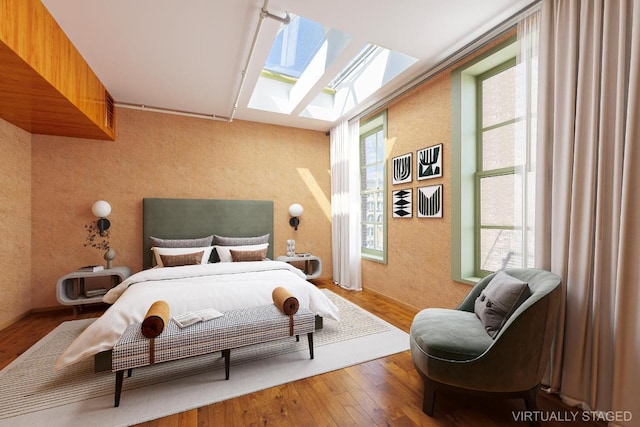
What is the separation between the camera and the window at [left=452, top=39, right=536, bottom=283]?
9.05 ft

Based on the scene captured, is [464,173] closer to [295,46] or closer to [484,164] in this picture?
[484,164]

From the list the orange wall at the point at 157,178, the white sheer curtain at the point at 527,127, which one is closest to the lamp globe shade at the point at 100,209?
the orange wall at the point at 157,178

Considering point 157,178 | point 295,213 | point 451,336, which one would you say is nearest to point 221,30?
point 157,178

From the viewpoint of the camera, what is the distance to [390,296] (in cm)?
406

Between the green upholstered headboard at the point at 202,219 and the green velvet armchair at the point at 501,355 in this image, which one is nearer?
the green velvet armchair at the point at 501,355

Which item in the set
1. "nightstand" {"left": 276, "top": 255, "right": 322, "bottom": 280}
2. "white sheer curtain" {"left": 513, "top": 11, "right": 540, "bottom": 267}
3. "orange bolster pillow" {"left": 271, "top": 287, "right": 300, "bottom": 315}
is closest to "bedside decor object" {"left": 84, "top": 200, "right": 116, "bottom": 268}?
"nightstand" {"left": 276, "top": 255, "right": 322, "bottom": 280}

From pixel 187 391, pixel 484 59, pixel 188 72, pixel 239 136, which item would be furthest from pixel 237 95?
pixel 187 391

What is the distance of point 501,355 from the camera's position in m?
1.55

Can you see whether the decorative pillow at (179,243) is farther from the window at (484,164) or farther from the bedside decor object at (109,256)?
the window at (484,164)

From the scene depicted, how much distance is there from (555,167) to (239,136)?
13.8 feet

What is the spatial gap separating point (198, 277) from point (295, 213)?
6.98ft

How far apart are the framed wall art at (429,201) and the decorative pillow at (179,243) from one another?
3.07 metres

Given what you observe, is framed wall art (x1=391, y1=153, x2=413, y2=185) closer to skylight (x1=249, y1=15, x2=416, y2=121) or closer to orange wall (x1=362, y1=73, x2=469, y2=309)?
orange wall (x1=362, y1=73, x2=469, y2=309)

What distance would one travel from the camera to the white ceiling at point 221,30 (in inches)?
87.9
